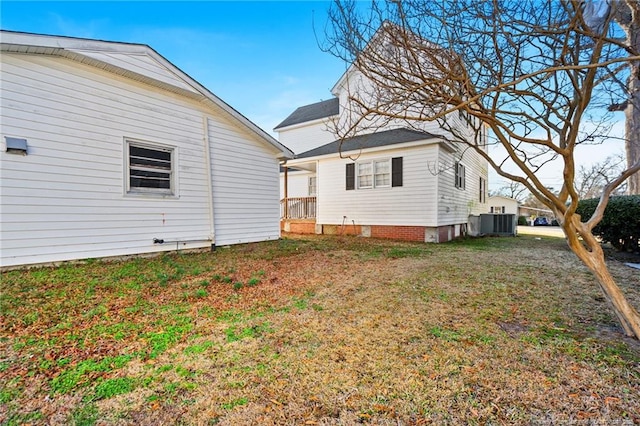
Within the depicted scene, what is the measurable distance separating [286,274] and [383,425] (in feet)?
12.3

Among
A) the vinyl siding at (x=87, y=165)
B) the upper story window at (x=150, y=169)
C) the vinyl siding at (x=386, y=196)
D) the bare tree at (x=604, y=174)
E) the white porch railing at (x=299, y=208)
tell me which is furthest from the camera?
the white porch railing at (x=299, y=208)

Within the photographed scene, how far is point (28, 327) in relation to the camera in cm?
294

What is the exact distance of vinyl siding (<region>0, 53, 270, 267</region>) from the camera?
498 centimetres

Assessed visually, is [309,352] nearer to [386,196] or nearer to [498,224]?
[386,196]

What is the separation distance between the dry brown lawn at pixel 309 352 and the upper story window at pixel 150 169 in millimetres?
2330

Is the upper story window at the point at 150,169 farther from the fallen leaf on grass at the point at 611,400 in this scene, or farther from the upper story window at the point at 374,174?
the fallen leaf on grass at the point at 611,400

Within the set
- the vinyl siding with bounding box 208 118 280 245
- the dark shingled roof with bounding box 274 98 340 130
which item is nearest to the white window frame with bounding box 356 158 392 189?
the vinyl siding with bounding box 208 118 280 245

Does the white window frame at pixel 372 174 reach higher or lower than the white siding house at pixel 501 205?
higher

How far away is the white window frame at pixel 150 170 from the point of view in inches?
248

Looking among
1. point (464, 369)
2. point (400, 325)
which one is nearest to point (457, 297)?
point (400, 325)

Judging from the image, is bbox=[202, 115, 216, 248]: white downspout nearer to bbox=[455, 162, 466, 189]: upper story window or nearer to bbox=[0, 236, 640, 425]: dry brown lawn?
bbox=[0, 236, 640, 425]: dry brown lawn

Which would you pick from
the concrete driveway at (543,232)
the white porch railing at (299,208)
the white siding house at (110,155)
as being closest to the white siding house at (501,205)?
the concrete driveway at (543,232)

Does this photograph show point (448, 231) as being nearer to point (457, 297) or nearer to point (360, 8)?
point (457, 297)

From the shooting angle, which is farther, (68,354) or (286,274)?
(286,274)
